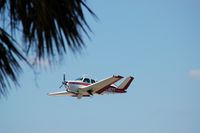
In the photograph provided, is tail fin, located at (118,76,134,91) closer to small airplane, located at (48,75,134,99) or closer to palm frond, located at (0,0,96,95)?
small airplane, located at (48,75,134,99)

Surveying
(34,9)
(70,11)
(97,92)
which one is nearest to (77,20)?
(70,11)

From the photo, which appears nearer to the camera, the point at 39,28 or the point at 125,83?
the point at 39,28

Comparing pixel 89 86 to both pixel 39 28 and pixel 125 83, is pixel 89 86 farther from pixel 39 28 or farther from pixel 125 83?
pixel 39 28

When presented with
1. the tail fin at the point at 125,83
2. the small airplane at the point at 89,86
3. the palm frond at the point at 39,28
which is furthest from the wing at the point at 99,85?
the palm frond at the point at 39,28

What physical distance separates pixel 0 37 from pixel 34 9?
0.82 ft

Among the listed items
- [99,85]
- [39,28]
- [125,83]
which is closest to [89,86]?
[99,85]

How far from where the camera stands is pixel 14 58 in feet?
8.08

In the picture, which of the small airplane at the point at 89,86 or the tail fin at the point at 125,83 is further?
the tail fin at the point at 125,83

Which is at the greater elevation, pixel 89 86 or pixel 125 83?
pixel 125 83

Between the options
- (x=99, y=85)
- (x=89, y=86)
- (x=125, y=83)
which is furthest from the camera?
(x=125, y=83)

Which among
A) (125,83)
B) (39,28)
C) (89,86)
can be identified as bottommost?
(39,28)

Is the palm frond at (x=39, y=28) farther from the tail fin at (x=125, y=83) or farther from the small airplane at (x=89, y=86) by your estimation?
the tail fin at (x=125, y=83)

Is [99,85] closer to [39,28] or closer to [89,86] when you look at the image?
[89,86]

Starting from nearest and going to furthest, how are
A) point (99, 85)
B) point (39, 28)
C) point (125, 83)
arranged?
1. point (39, 28)
2. point (99, 85)
3. point (125, 83)
